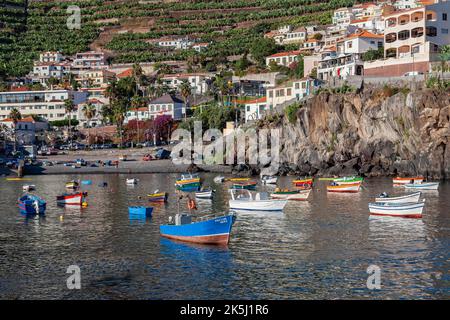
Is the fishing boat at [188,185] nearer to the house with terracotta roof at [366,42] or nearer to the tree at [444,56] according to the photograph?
the tree at [444,56]

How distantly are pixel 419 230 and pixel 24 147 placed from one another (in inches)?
4445

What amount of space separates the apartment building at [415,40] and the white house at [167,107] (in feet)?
179

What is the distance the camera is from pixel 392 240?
170 feet

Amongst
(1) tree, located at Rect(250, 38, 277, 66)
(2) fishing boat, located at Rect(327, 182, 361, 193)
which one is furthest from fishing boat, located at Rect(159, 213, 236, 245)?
(1) tree, located at Rect(250, 38, 277, 66)

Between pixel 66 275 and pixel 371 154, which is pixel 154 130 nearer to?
pixel 371 154

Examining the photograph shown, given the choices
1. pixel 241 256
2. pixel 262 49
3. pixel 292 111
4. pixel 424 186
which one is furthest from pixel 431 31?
pixel 241 256

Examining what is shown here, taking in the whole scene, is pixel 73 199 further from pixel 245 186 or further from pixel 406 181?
pixel 406 181

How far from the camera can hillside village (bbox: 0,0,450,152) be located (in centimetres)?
12119

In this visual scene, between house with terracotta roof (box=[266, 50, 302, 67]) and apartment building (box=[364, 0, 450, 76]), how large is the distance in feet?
166

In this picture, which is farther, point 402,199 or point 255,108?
point 255,108

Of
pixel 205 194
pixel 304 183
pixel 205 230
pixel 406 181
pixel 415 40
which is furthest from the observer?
pixel 415 40

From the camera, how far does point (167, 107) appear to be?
6452 inches

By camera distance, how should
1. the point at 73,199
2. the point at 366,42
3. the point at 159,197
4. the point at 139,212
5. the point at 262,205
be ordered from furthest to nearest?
the point at 366,42 → the point at 159,197 → the point at 73,199 → the point at 262,205 → the point at 139,212

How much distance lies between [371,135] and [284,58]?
2947 inches
